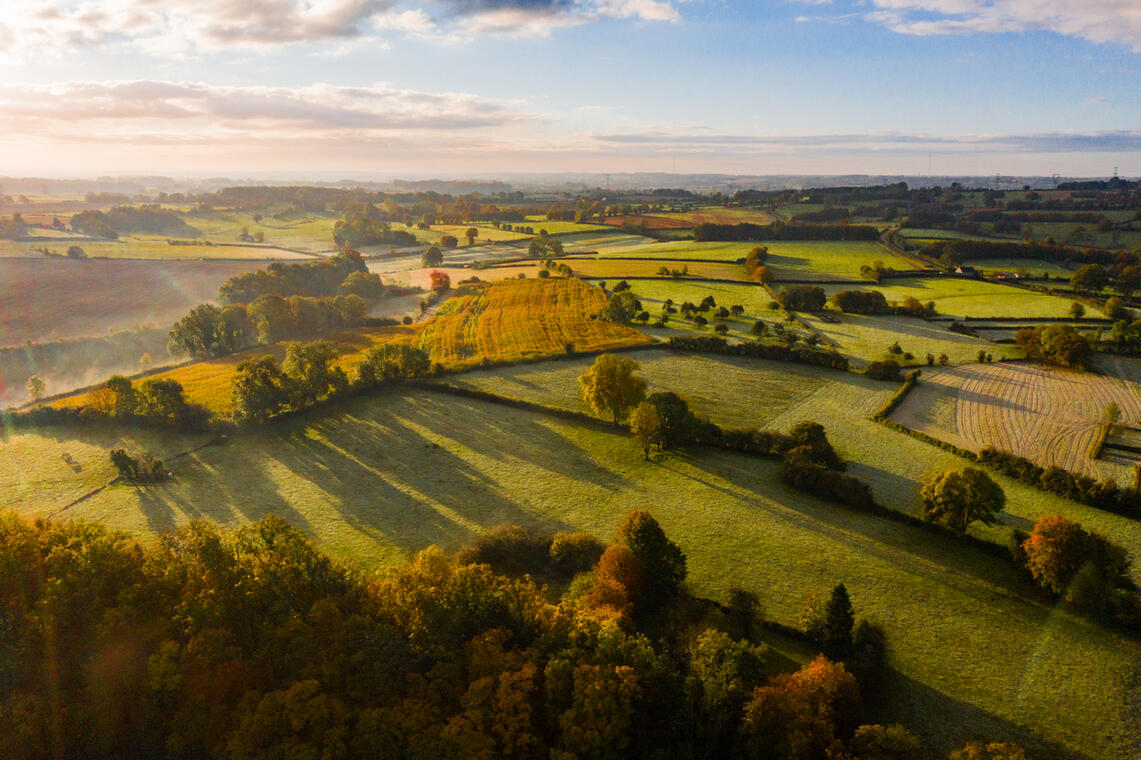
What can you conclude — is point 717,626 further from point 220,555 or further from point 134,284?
point 134,284

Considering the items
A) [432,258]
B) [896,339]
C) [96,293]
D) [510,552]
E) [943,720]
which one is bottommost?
[943,720]

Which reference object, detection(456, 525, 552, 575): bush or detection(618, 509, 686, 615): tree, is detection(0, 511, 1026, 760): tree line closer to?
detection(618, 509, 686, 615): tree

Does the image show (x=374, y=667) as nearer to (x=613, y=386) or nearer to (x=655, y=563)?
(x=655, y=563)

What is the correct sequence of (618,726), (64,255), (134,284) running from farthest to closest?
(64,255) < (134,284) < (618,726)

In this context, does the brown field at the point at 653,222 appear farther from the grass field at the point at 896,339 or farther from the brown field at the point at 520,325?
the grass field at the point at 896,339

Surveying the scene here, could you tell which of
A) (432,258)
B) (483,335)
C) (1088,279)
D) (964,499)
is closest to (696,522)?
(964,499)

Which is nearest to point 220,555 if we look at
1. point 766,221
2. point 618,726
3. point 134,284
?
point 618,726
